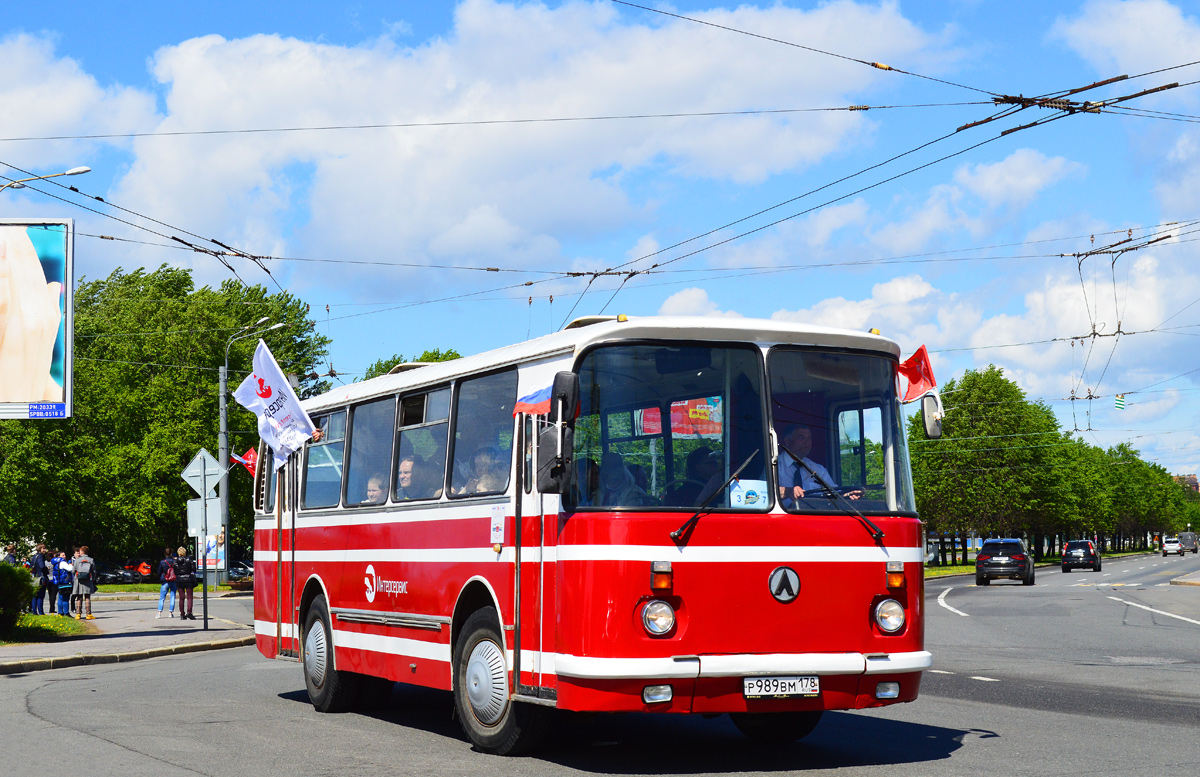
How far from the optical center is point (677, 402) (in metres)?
8.84

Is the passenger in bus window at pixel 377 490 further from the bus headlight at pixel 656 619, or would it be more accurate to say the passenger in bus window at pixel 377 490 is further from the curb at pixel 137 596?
the curb at pixel 137 596

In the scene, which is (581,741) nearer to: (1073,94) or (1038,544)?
(1073,94)

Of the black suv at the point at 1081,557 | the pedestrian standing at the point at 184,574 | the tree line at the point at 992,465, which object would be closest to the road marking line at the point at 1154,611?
the pedestrian standing at the point at 184,574

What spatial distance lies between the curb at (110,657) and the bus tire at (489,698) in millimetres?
10939

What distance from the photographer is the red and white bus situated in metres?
8.50

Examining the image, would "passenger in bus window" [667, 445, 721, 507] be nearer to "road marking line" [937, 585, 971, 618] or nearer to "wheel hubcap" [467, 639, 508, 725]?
"wheel hubcap" [467, 639, 508, 725]

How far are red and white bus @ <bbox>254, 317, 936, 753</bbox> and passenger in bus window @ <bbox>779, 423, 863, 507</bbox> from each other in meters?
0.02

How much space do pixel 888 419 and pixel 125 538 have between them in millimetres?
57899

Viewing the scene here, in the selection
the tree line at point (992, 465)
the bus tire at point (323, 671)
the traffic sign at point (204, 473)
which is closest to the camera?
the bus tire at point (323, 671)

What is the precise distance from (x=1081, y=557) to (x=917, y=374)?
69362mm

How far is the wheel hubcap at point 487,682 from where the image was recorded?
950cm

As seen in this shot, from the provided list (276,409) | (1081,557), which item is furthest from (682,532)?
(1081,557)

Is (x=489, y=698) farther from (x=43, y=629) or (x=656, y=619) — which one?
(x=43, y=629)

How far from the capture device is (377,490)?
39.2 feet
